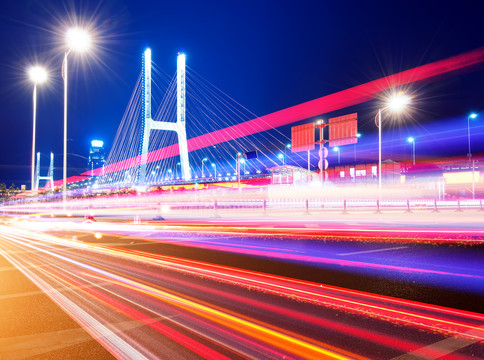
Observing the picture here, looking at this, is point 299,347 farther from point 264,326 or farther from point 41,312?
point 41,312

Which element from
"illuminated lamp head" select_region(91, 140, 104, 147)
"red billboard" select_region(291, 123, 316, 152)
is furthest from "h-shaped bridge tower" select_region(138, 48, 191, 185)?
"illuminated lamp head" select_region(91, 140, 104, 147)

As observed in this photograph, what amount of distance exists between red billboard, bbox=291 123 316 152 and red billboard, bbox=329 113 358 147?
5.61 feet

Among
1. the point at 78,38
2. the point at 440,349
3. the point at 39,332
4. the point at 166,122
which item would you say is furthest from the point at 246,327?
the point at 166,122

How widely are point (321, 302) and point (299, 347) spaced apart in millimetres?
1599

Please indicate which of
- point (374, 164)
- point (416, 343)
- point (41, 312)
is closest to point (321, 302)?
point (416, 343)

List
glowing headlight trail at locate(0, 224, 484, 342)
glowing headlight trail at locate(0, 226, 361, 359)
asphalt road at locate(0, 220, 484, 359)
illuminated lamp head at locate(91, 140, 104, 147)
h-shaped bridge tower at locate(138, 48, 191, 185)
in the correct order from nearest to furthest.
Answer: glowing headlight trail at locate(0, 226, 361, 359) < asphalt road at locate(0, 220, 484, 359) < glowing headlight trail at locate(0, 224, 484, 342) < h-shaped bridge tower at locate(138, 48, 191, 185) < illuminated lamp head at locate(91, 140, 104, 147)

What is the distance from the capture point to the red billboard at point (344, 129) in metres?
23.5

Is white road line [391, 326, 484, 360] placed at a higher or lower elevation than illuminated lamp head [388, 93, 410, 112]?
lower

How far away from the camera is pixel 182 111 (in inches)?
2021

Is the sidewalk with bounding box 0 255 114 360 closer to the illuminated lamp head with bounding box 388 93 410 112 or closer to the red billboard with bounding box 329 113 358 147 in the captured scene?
the red billboard with bounding box 329 113 358 147

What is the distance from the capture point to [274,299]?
5020mm

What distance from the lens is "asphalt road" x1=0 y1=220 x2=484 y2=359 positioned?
135 inches

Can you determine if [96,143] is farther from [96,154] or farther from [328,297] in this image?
[328,297]

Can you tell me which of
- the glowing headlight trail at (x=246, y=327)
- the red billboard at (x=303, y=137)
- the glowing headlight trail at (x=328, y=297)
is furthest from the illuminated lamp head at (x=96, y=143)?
the glowing headlight trail at (x=246, y=327)
